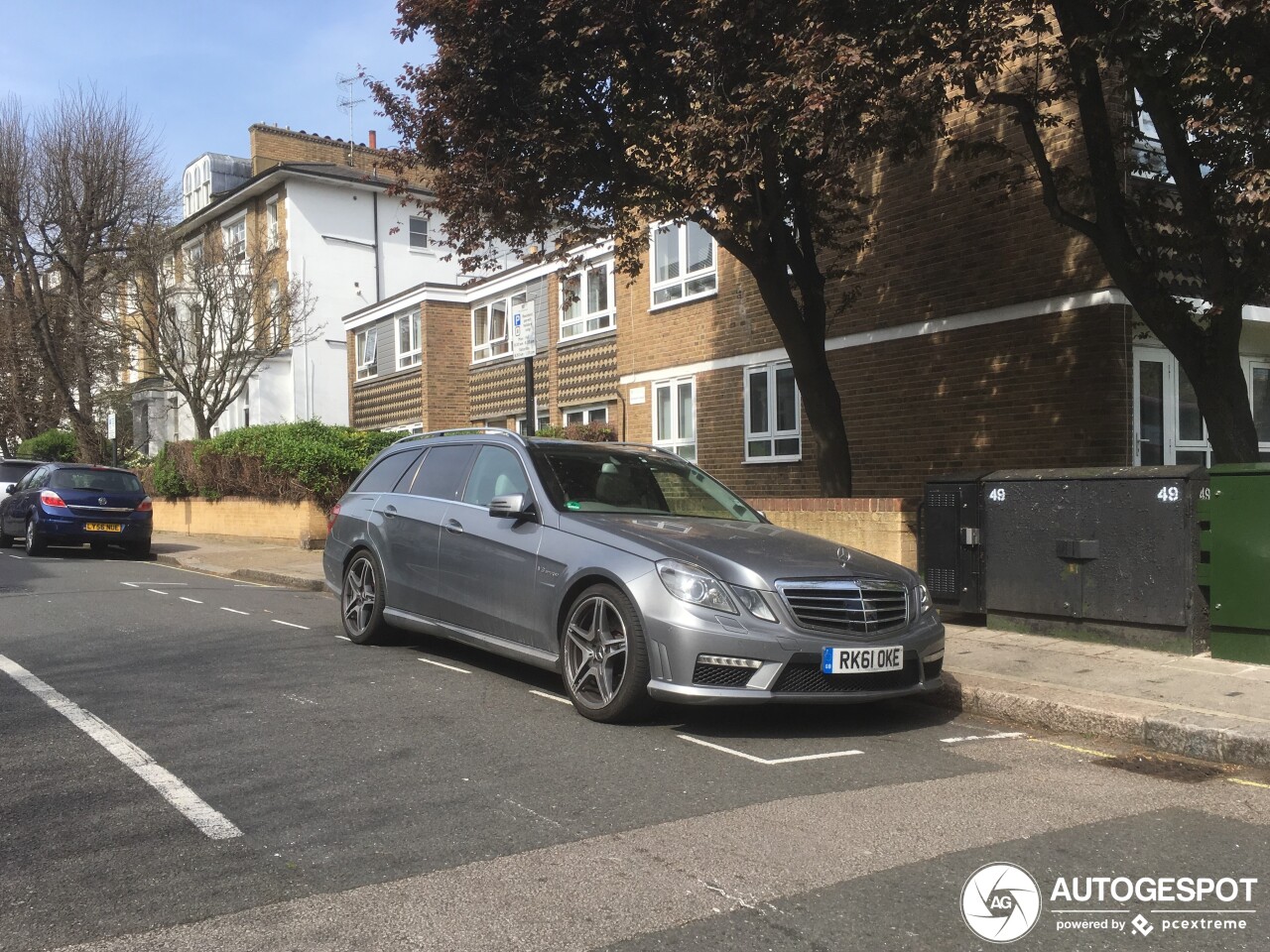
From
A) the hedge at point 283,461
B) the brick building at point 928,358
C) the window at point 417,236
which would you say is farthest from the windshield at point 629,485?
the window at point 417,236

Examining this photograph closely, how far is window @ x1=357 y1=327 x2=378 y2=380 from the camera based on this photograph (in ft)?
102

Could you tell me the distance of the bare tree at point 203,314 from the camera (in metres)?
26.2

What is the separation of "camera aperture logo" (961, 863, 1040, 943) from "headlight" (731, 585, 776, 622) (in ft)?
6.39

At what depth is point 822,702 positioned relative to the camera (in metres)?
5.66

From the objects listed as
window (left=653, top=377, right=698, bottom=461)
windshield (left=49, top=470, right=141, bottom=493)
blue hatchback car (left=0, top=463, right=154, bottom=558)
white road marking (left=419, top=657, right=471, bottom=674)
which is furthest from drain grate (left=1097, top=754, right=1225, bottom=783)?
windshield (left=49, top=470, right=141, bottom=493)

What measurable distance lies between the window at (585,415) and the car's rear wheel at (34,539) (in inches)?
388

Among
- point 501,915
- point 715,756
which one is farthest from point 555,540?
point 501,915

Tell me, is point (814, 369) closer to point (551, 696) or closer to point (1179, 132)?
point (1179, 132)

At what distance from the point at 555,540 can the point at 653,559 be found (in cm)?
84

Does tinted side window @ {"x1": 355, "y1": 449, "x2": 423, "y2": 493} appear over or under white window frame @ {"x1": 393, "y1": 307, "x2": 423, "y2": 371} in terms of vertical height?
under

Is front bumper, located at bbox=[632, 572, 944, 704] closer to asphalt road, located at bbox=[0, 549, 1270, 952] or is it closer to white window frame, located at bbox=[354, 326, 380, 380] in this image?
asphalt road, located at bbox=[0, 549, 1270, 952]

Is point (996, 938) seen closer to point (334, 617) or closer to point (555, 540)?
point (555, 540)

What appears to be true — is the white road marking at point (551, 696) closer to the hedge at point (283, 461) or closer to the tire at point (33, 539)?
the hedge at point (283, 461)

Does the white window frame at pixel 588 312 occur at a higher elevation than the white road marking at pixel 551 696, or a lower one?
higher
